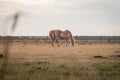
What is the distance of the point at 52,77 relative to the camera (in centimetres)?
941

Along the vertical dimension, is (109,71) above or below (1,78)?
below

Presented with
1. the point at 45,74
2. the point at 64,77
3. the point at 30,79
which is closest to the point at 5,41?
the point at 30,79

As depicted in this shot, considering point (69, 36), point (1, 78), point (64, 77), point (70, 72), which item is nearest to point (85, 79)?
point (64, 77)

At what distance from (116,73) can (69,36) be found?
23049 mm

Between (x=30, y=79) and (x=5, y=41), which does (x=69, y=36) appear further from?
(x=5, y=41)

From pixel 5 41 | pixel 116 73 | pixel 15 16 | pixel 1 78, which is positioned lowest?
pixel 116 73

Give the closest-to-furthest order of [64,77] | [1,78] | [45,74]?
[1,78] → [64,77] → [45,74]

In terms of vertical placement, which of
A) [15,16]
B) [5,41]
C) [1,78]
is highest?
[15,16]

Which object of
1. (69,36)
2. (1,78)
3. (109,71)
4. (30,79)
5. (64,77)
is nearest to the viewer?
(1,78)

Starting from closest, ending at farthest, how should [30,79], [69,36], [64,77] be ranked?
[30,79]
[64,77]
[69,36]

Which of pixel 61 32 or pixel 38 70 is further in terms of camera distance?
pixel 61 32

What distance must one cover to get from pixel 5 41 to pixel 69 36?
3195cm

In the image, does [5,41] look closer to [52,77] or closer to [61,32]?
[52,77]

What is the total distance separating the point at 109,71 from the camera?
10945mm
